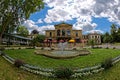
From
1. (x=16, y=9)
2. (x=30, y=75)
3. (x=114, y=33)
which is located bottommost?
(x=30, y=75)

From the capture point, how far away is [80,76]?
1451 centimetres

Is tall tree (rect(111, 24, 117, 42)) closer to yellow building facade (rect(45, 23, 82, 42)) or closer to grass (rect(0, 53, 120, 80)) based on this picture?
yellow building facade (rect(45, 23, 82, 42))

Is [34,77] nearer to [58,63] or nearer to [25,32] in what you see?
[58,63]

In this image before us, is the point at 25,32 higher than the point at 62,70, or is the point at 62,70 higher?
the point at 25,32

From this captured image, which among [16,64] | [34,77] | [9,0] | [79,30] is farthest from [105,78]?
[79,30]

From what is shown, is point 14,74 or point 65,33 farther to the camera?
point 65,33

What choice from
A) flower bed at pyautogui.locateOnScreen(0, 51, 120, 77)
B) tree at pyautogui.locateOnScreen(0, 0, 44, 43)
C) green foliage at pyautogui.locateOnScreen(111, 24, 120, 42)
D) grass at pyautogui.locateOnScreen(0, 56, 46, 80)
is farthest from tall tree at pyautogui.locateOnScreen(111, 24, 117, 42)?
grass at pyautogui.locateOnScreen(0, 56, 46, 80)

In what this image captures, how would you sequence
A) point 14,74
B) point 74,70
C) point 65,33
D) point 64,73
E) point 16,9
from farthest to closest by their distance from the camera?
1. point 65,33
2. point 16,9
3. point 74,70
4. point 14,74
5. point 64,73

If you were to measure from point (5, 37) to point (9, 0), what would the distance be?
2778 centimetres

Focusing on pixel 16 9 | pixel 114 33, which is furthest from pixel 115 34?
pixel 16 9

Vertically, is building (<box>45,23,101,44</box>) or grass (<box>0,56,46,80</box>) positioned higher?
building (<box>45,23,101,44</box>)

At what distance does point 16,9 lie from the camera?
29797mm

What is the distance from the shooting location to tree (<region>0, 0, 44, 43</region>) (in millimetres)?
28806

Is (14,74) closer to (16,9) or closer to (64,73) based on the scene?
(64,73)
